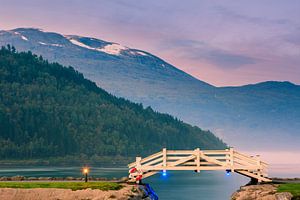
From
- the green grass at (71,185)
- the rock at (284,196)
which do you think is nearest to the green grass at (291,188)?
the rock at (284,196)

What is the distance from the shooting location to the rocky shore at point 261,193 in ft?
201

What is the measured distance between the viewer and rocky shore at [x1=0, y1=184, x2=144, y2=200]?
61.2 metres

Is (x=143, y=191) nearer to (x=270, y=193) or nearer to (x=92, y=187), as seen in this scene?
(x=92, y=187)

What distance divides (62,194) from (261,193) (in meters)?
19.0

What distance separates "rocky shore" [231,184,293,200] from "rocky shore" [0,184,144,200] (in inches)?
430

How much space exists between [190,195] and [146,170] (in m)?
41.1

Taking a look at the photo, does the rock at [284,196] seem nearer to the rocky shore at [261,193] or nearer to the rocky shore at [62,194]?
the rocky shore at [261,193]

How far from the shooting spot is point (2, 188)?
6362 centimetres

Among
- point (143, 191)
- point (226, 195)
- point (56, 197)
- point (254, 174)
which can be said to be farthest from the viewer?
point (226, 195)

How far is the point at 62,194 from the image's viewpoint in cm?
6184

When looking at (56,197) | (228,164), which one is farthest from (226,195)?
(56,197)

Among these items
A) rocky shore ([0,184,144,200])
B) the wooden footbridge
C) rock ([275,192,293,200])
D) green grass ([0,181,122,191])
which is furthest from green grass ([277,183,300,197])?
green grass ([0,181,122,191])

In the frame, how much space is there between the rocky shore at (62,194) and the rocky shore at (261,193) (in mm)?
10917

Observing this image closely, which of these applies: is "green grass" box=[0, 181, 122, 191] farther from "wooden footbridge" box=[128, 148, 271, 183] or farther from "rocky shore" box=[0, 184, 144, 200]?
"wooden footbridge" box=[128, 148, 271, 183]
